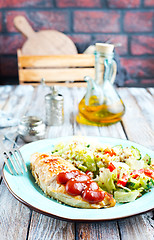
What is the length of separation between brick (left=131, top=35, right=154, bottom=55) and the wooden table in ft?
4.04

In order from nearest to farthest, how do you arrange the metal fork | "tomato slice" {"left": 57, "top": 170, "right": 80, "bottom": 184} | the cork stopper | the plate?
the plate < "tomato slice" {"left": 57, "top": 170, "right": 80, "bottom": 184} < the metal fork < the cork stopper

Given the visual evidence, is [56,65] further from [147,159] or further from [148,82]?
[147,159]

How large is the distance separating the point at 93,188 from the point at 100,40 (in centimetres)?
257

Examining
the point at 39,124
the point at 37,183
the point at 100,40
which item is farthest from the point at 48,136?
the point at 100,40

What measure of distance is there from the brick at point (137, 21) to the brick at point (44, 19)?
593mm

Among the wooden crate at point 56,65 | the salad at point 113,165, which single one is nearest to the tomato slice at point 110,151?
the salad at point 113,165

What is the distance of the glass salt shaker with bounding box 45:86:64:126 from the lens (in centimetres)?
140

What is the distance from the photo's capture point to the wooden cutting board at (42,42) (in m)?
2.71

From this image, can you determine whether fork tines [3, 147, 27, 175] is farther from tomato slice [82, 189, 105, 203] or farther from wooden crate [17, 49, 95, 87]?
wooden crate [17, 49, 95, 87]

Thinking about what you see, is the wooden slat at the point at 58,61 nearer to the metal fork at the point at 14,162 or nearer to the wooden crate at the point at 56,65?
the wooden crate at the point at 56,65

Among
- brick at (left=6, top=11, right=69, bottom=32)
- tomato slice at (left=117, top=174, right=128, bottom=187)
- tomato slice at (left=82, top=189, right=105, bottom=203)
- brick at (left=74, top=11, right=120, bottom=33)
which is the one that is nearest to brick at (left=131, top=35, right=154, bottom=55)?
brick at (left=74, top=11, right=120, bottom=33)

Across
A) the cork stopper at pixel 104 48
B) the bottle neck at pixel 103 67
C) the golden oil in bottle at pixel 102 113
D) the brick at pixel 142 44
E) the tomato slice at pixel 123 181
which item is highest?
the cork stopper at pixel 104 48

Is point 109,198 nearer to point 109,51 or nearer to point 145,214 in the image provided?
point 145,214

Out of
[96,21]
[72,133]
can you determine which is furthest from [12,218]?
[96,21]
